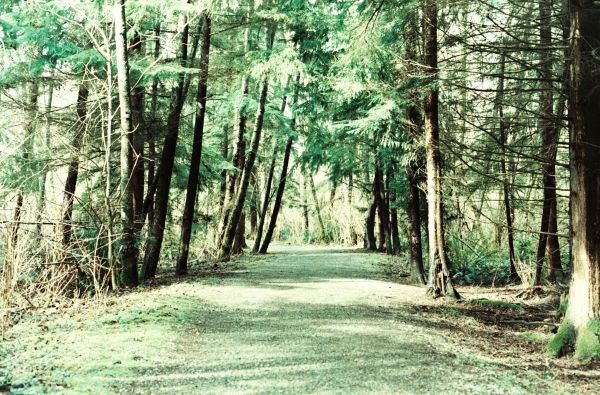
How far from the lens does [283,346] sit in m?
6.89

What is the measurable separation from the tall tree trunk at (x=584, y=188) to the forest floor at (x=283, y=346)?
0.48m

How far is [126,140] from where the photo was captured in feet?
37.0

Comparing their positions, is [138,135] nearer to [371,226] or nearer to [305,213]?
[371,226]

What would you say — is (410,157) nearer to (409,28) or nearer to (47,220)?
(409,28)

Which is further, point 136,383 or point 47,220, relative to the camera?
point 47,220

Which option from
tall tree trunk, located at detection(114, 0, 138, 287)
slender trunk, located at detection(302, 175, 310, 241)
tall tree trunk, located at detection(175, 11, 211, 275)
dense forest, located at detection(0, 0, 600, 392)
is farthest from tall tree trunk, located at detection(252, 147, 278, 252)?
tall tree trunk, located at detection(114, 0, 138, 287)

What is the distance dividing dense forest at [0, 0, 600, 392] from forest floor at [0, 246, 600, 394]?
838 mm

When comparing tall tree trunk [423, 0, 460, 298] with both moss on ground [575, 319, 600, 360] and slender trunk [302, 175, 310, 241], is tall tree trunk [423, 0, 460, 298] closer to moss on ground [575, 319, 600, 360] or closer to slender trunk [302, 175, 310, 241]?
moss on ground [575, 319, 600, 360]

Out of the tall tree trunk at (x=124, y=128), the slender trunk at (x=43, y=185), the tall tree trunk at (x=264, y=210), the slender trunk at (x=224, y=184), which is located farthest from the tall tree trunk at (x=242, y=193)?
the tall tree trunk at (x=124, y=128)

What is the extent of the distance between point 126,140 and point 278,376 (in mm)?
7281

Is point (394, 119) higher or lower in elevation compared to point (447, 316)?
higher

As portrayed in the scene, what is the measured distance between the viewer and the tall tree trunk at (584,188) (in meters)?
6.83

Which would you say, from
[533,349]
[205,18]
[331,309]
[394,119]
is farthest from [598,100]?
[205,18]

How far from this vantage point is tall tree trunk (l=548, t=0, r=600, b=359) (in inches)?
269
